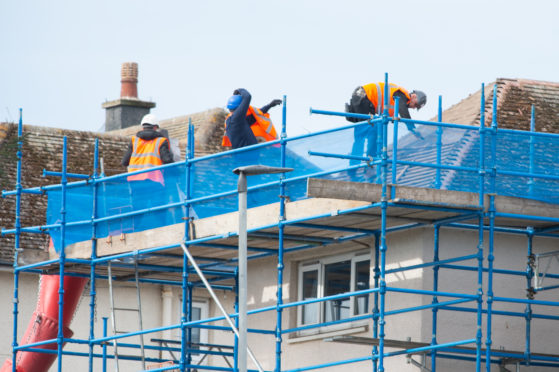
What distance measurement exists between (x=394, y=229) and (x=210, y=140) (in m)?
14.4

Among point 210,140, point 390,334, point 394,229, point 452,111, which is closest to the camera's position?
point 394,229

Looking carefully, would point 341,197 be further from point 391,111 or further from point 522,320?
point 522,320

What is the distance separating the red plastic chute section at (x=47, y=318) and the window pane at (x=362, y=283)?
4134mm

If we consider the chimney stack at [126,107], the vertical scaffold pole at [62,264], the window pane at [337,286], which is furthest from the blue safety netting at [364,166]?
the chimney stack at [126,107]

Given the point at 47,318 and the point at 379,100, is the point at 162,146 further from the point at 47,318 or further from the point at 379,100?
the point at 379,100

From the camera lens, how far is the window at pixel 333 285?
20938 millimetres

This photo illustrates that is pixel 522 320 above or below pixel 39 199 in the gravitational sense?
below

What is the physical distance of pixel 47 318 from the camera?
21.7 metres

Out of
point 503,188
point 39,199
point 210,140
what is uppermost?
point 210,140

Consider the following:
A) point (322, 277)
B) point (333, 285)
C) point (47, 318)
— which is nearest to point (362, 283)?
point (333, 285)

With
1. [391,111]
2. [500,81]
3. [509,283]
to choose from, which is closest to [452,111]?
[500,81]

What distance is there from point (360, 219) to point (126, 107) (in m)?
23.2

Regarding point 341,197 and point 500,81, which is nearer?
point 341,197

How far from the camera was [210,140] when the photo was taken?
32.5 meters
